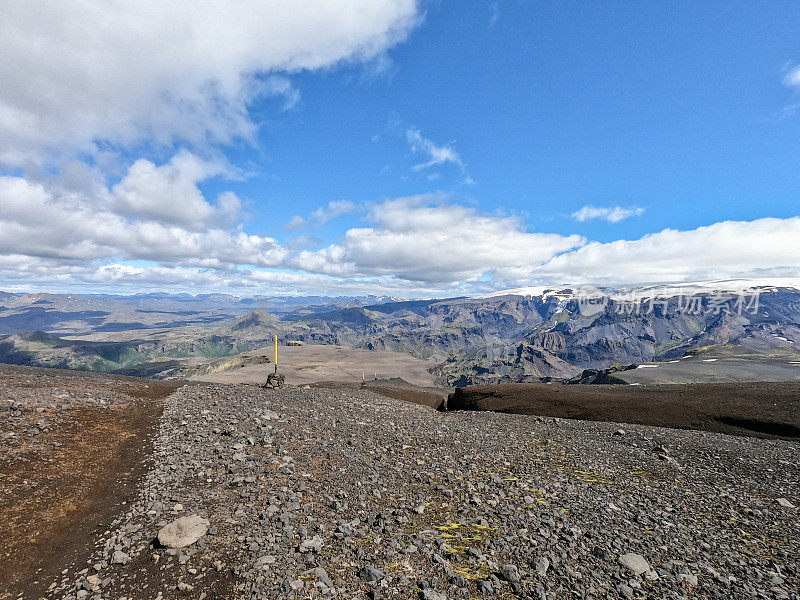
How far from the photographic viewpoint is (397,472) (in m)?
13.0

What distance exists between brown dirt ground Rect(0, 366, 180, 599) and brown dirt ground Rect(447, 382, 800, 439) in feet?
97.1

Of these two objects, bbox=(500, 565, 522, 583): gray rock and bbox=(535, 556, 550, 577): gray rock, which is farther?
bbox=(535, 556, 550, 577): gray rock

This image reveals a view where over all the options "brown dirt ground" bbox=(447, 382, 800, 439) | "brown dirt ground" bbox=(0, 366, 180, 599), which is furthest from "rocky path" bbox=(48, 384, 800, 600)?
"brown dirt ground" bbox=(447, 382, 800, 439)

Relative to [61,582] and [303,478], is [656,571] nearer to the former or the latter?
[303,478]

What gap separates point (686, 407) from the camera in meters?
29.0

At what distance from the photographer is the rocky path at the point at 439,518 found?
7.49 m

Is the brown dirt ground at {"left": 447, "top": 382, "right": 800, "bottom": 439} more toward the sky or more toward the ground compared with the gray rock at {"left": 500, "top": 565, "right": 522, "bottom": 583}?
more toward the ground

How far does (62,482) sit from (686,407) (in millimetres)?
39444

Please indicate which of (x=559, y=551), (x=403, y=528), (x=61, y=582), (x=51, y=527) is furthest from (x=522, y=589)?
(x=51, y=527)

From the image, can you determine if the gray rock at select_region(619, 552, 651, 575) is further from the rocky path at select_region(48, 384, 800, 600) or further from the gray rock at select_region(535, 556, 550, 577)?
the gray rock at select_region(535, 556, 550, 577)

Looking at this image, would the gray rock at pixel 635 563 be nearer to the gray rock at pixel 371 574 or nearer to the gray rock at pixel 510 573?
the gray rock at pixel 510 573

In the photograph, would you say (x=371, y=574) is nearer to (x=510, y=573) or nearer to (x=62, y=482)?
(x=510, y=573)

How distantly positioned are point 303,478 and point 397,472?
347cm

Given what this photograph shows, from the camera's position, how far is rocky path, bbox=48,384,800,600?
7.49 m
